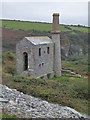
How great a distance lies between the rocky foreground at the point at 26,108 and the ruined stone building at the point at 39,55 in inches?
372

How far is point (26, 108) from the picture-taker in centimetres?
930

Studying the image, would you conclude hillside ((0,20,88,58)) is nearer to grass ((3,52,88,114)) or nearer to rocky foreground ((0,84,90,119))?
grass ((3,52,88,114))

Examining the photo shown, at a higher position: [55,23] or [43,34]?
[43,34]

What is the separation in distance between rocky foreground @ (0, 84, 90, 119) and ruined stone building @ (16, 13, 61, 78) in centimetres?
946

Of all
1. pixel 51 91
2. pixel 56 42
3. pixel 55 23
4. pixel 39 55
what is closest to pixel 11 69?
pixel 39 55

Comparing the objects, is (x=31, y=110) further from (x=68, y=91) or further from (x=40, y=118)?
(x=68, y=91)

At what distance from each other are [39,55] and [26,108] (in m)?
12.5

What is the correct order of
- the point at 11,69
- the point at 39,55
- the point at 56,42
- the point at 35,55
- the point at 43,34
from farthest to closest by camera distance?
the point at 43,34 → the point at 56,42 → the point at 11,69 → the point at 39,55 → the point at 35,55

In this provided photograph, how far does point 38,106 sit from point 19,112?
5.46 ft

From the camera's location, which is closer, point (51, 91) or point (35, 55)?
point (51, 91)

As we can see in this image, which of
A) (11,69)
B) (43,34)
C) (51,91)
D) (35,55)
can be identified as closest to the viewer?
(51,91)

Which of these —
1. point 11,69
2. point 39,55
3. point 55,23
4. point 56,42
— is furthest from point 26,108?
point 55,23

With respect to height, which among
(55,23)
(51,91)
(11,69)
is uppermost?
(55,23)

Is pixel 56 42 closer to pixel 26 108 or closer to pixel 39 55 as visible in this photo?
pixel 39 55
